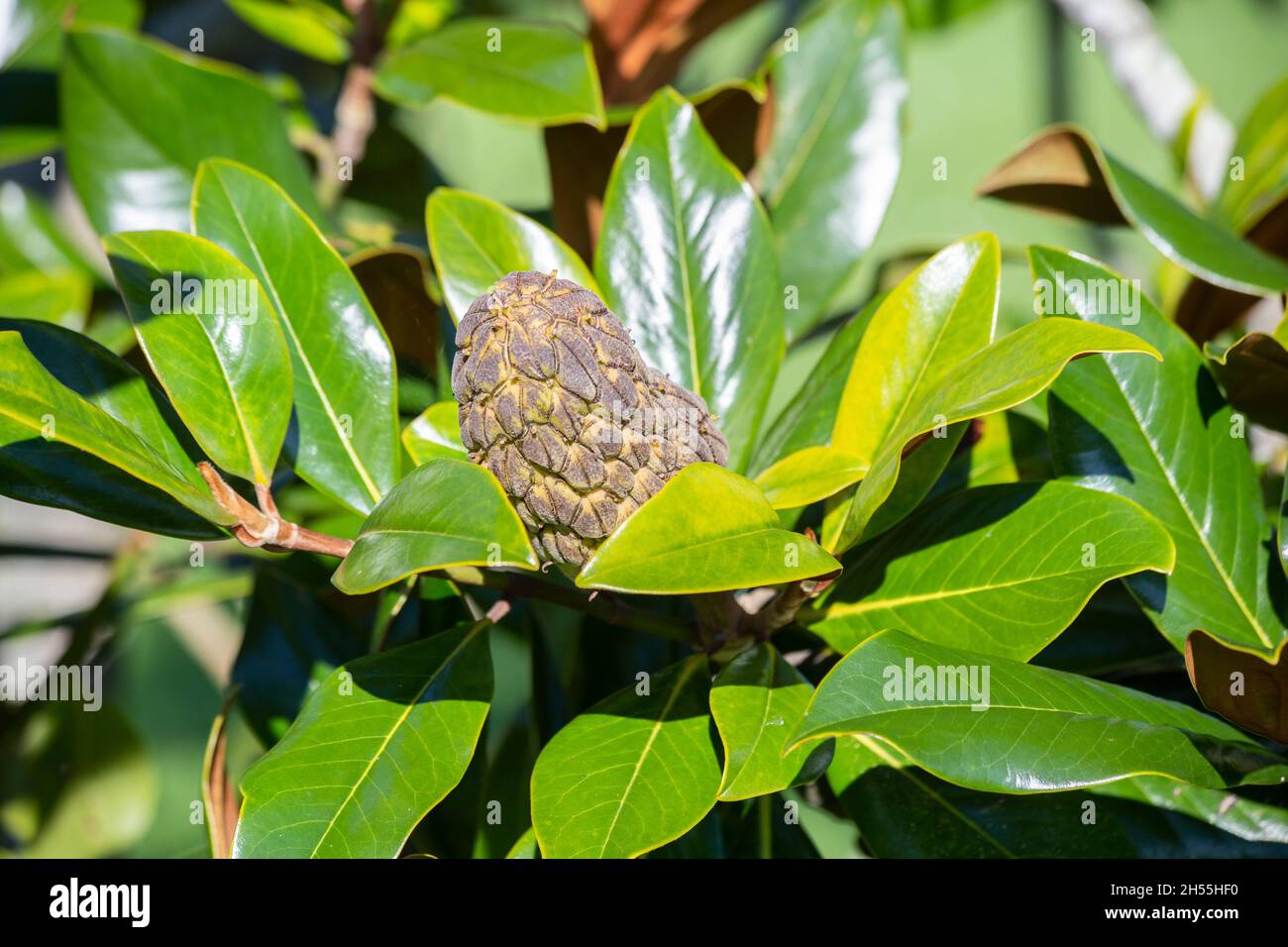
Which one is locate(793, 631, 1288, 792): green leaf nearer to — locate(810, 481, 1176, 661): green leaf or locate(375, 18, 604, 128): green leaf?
locate(810, 481, 1176, 661): green leaf

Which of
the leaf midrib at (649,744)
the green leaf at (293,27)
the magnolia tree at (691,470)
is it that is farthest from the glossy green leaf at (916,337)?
the green leaf at (293,27)

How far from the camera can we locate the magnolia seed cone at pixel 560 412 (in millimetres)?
650

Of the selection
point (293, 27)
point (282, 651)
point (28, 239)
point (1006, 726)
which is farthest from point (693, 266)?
point (28, 239)

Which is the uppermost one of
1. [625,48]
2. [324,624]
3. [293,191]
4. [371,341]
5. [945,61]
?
[945,61]

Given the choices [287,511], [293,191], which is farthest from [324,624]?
[293,191]

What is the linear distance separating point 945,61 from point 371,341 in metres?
1.72

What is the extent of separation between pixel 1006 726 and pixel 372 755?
1.36 ft

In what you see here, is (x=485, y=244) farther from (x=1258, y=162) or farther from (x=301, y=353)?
(x=1258, y=162)

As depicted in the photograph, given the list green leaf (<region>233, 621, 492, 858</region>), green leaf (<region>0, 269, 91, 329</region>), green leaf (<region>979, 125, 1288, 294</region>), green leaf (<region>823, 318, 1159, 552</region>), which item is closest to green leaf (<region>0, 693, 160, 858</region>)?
green leaf (<region>0, 269, 91, 329</region>)

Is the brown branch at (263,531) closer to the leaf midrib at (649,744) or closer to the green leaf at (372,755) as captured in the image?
the green leaf at (372,755)

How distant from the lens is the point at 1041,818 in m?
0.81

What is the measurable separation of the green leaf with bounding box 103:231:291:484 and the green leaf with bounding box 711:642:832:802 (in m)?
0.37
